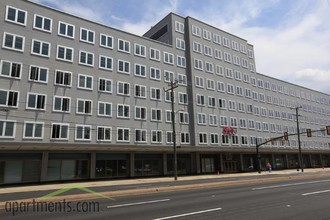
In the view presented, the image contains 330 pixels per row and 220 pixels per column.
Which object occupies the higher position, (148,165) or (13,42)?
(13,42)

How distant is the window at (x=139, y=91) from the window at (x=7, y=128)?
17502mm

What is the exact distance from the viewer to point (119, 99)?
41250mm

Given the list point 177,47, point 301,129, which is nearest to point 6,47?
point 177,47

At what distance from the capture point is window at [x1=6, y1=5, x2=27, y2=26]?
111 ft

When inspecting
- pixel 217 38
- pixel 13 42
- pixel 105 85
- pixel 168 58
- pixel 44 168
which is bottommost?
pixel 44 168

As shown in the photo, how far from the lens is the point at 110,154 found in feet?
130

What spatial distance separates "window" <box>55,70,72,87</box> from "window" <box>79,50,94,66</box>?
110 inches

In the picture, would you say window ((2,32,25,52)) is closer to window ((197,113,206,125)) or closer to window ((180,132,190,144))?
window ((180,132,190,144))

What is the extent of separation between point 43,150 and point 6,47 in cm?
1275

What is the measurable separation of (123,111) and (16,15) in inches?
715

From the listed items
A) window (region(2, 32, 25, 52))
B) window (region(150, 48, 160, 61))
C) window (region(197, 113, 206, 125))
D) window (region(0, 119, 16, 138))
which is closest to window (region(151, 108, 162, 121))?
window (region(197, 113, 206, 125))

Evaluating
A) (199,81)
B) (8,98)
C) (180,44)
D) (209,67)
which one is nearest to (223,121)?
(199,81)

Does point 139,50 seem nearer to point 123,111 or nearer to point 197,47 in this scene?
point 123,111

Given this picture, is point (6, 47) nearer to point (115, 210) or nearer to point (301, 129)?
point (115, 210)
